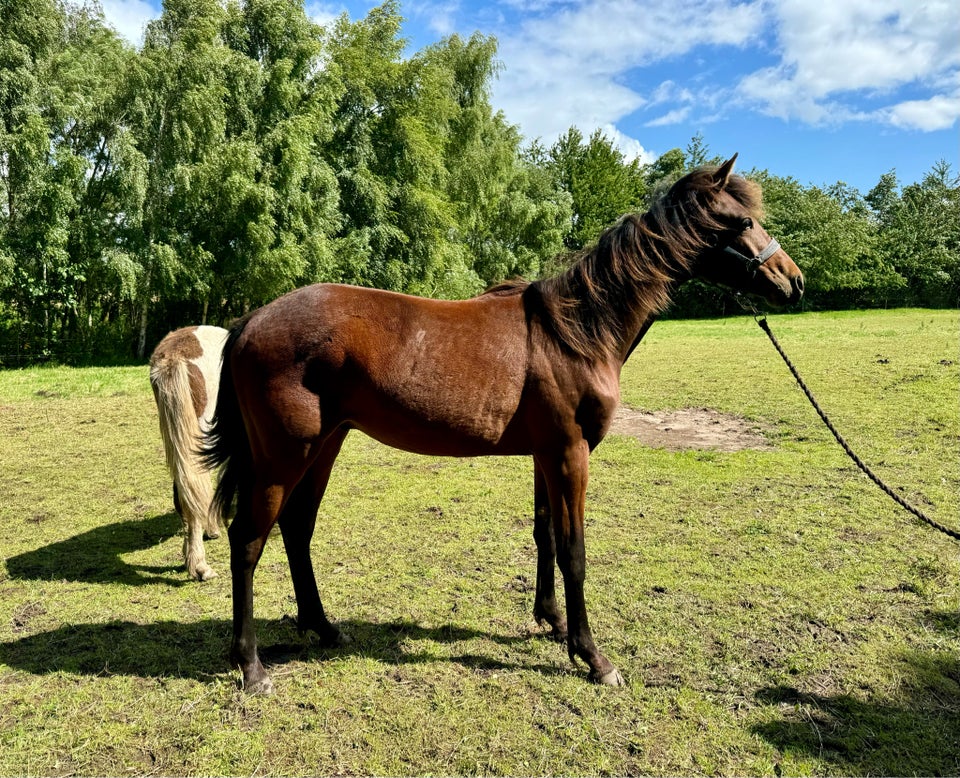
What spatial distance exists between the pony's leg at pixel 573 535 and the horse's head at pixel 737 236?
1.30m

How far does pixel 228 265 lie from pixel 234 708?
17.4m

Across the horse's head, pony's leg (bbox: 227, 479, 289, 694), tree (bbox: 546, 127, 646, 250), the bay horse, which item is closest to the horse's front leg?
pony's leg (bbox: 227, 479, 289, 694)

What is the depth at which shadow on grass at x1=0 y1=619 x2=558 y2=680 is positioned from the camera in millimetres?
3018

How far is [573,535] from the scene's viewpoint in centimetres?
302

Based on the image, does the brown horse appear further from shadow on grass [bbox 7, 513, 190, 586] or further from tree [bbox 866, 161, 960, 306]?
tree [bbox 866, 161, 960, 306]

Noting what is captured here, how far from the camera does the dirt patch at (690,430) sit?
23.9 feet

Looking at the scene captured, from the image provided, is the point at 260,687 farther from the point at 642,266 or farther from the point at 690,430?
the point at 690,430

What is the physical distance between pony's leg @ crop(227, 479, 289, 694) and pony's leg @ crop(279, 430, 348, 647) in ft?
1.17

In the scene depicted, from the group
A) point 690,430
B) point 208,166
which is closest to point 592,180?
point 208,166

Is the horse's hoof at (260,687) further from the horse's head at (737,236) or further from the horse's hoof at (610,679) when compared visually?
the horse's head at (737,236)

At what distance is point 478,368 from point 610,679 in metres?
1.73

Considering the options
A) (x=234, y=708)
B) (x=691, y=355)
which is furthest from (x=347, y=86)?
(x=234, y=708)

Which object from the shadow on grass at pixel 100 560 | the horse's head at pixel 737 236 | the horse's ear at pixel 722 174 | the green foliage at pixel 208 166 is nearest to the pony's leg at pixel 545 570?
the horse's head at pixel 737 236

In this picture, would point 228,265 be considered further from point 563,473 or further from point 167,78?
point 563,473
